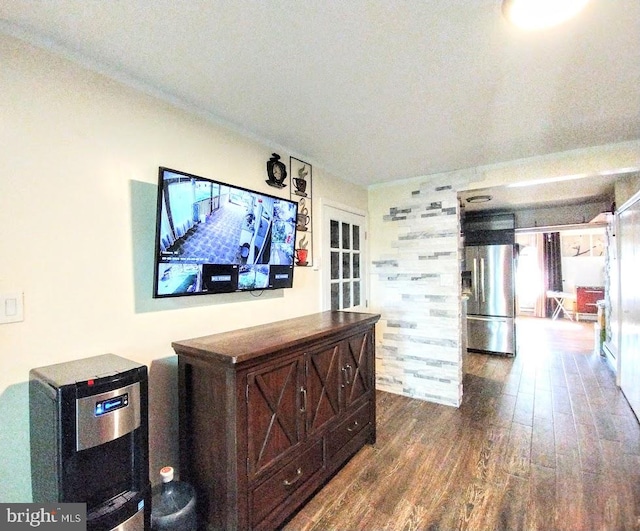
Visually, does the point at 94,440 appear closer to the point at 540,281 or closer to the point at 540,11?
the point at 540,11

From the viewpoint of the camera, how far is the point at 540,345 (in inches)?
223

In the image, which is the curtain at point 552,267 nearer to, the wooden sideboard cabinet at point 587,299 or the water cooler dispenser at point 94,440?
the wooden sideboard cabinet at point 587,299

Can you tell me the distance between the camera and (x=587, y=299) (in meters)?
7.94

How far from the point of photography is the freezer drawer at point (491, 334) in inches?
195

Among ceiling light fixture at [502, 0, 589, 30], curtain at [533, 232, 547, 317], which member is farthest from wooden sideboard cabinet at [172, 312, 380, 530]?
curtain at [533, 232, 547, 317]

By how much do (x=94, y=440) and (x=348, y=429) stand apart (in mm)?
1575

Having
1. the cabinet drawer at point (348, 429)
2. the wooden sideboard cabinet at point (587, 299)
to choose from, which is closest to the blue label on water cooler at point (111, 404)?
the cabinet drawer at point (348, 429)

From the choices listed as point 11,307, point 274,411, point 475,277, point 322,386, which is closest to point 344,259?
point 322,386

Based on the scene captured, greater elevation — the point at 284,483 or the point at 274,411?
the point at 274,411

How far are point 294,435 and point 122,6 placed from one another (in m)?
2.10

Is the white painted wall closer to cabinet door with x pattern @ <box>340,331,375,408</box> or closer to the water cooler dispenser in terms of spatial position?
the water cooler dispenser

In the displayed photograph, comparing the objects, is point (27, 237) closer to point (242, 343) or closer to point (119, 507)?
point (242, 343)

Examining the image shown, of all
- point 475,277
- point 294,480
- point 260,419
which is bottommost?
point 294,480

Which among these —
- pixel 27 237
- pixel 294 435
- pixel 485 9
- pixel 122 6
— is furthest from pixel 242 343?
pixel 485 9
